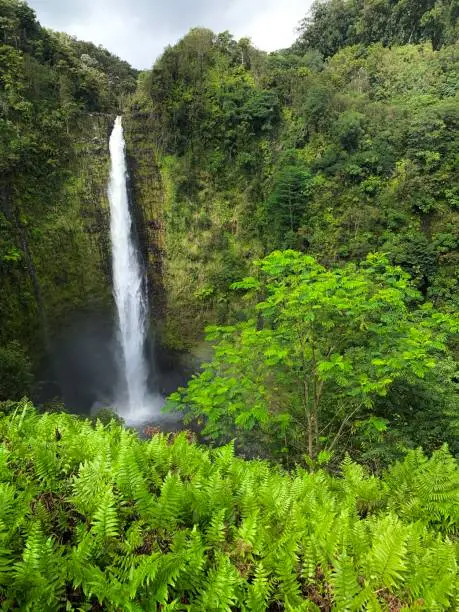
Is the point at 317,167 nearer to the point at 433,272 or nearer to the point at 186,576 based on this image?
the point at 433,272

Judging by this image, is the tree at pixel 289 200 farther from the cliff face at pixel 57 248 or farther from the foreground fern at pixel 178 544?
the foreground fern at pixel 178 544

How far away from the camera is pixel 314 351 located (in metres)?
5.96

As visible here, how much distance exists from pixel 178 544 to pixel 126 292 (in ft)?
63.0

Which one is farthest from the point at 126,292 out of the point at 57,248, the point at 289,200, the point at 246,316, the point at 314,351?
the point at 314,351

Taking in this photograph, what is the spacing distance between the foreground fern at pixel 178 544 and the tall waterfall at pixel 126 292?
17.9m

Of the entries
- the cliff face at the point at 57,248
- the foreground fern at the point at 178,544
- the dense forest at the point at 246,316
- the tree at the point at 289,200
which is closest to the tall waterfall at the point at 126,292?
the cliff face at the point at 57,248

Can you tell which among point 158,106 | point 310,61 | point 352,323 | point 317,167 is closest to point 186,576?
point 352,323

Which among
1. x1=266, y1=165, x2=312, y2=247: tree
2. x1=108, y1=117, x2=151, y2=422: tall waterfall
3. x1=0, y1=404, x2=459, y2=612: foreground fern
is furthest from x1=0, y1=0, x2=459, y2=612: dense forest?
x1=108, y1=117, x2=151, y2=422: tall waterfall

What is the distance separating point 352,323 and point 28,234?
Result: 1654 centimetres

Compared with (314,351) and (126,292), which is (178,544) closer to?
(314,351)

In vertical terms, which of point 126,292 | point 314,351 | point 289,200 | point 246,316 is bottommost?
point 246,316

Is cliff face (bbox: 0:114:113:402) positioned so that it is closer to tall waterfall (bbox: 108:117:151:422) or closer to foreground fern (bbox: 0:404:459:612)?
tall waterfall (bbox: 108:117:151:422)

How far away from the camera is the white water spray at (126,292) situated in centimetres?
1964

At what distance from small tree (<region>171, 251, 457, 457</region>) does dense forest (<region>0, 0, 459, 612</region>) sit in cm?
5
